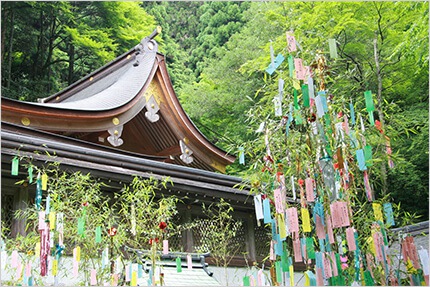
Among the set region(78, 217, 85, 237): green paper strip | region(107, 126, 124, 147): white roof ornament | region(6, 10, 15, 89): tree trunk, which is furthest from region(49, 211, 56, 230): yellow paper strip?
region(6, 10, 15, 89): tree trunk

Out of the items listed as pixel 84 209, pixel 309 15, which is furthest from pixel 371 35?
pixel 84 209

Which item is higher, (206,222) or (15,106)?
(15,106)

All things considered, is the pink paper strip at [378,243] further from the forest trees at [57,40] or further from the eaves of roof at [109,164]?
the forest trees at [57,40]

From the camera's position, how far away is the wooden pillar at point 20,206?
17.3 feet

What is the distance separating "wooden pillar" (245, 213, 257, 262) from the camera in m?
7.07

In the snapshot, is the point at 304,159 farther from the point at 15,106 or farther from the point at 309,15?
the point at 309,15

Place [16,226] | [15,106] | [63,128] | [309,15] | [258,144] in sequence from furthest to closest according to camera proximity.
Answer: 1. [309,15]
2. [63,128]
3. [15,106]
4. [16,226]
5. [258,144]

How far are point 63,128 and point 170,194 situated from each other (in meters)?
1.74

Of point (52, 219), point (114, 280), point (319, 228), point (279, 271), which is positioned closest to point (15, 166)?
point (52, 219)

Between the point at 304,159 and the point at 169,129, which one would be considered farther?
the point at 169,129

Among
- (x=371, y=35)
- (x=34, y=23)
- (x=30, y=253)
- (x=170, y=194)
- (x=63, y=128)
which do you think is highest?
(x=34, y=23)

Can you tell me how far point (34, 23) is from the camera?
1845cm

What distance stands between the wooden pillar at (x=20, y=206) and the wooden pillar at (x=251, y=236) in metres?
3.05

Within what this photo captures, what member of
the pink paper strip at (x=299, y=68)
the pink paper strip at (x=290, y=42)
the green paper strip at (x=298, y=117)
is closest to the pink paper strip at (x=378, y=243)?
the green paper strip at (x=298, y=117)
